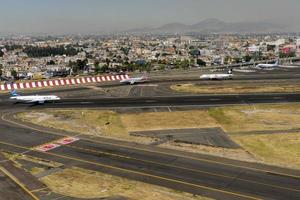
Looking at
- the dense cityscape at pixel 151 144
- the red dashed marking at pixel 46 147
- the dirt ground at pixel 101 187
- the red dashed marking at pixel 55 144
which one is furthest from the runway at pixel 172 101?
the dirt ground at pixel 101 187

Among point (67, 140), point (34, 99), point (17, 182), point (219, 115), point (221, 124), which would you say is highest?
point (34, 99)

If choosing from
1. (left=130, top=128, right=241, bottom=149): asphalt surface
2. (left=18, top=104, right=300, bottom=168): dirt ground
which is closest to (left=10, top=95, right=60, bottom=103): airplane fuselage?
(left=18, top=104, right=300, bottom=168): dirt ground

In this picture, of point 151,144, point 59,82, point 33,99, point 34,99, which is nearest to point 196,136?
point 151,144

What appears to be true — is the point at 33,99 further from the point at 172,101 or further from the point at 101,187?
the point at 101,187

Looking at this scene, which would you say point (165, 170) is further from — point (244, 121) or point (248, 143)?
point (244, 121)

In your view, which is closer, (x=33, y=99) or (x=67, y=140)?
(x=67, y=140)

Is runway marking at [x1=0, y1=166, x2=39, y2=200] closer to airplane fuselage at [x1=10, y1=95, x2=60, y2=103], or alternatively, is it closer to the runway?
the runway

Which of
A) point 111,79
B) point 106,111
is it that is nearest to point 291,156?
point 106,111

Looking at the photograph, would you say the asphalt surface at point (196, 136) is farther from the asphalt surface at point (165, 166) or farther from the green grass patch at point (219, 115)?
the green grass patch at point (219, 115)

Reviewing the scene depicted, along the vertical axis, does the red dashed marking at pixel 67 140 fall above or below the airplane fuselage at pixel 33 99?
below
